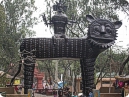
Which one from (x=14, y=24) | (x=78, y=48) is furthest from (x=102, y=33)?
(x=14, y=24)

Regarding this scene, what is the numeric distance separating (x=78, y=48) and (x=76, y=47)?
0.29 feet

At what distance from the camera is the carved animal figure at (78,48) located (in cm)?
1120

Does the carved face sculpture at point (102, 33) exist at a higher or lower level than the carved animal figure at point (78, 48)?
higher

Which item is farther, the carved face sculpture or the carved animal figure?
the carved face sculpture

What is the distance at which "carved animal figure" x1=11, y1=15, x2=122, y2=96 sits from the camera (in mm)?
11203

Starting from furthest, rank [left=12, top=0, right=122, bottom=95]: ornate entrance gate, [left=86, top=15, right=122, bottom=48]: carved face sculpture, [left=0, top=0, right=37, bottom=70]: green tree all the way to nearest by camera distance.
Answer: [left=0, top=0, right=37, bottom=70]: green tree, [left=86, top=15, right=122, bottom=48]: carved face sculpture, [left=12, top=0, right=122, bottom=95]: ornate entrance gate

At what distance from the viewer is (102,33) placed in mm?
11297

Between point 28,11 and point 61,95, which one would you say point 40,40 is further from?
point 28,11

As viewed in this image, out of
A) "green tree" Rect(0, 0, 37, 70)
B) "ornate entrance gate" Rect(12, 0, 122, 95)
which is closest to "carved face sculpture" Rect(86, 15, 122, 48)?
"ornate entrance gate" Rect(12, 0, 122, 95)

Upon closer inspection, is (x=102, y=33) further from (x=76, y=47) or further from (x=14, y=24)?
(x=14, y=24)

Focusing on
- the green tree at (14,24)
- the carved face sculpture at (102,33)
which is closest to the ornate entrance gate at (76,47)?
the carved face sculpture at (102,33)

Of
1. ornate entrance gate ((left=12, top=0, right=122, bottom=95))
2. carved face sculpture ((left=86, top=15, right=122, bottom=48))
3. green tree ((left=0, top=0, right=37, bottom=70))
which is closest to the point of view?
ornate entrance gate ((left=12, top=0, right=122, bottom=95))

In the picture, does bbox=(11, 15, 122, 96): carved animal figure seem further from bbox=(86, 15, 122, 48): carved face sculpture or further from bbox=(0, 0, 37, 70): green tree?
bbox=(0, 0, 37, 70): green tree

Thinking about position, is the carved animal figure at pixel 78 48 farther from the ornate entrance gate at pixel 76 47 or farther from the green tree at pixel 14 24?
the green tree at pixel 14 24
